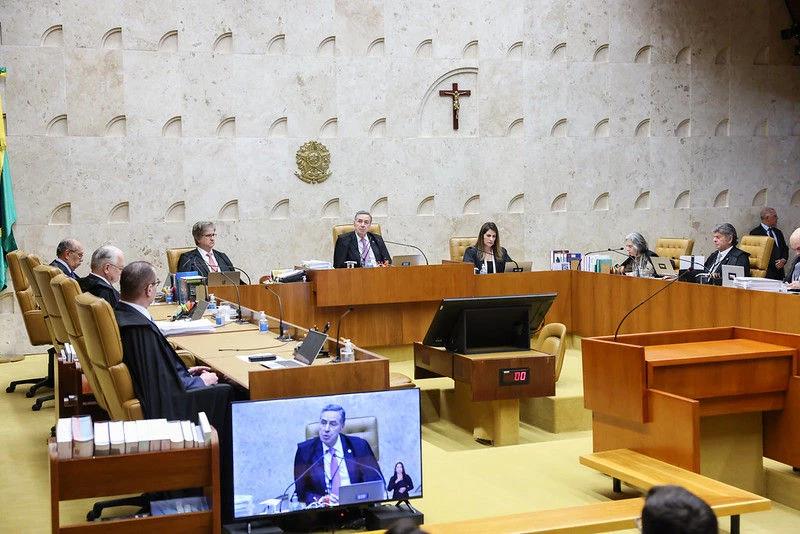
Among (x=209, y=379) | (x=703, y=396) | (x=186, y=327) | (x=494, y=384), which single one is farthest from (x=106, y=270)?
(x=703, y=396)

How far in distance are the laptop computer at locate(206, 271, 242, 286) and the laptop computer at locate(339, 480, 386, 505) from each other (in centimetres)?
411

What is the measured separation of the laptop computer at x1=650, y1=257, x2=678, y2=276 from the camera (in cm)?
921

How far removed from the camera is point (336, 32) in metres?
11.3

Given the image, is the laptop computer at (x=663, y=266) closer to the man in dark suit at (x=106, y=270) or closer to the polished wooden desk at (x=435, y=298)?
the polished wooden desk at (x=435, y=298)

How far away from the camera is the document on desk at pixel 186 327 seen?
6.50 metres

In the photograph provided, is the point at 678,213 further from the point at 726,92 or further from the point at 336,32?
the point at 336,32

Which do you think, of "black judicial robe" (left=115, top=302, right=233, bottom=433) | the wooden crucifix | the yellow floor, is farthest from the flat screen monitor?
the wooden crucifix

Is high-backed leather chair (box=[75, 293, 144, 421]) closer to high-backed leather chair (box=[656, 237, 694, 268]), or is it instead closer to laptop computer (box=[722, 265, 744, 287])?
laptop computer (box=[722, 265, 744, 287])

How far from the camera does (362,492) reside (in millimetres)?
4297

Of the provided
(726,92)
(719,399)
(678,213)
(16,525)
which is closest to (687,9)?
(726,92)

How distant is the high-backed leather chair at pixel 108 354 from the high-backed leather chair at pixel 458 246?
633 cm

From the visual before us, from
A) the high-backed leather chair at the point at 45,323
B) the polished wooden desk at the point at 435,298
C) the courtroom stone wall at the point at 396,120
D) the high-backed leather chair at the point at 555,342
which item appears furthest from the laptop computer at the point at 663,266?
the high-backed leather chair at the point at 45,323

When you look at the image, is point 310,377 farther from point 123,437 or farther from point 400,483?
point 123,437

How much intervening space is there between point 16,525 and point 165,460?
1.45 meters
